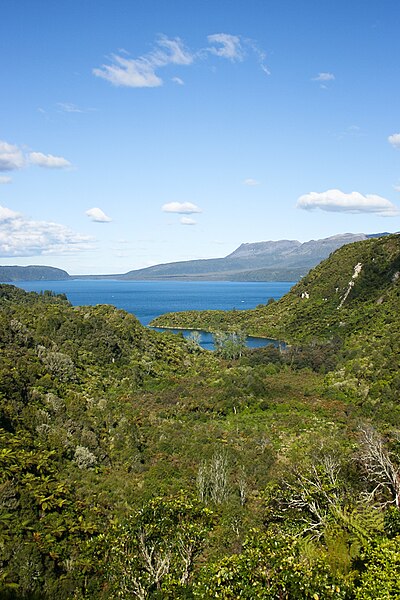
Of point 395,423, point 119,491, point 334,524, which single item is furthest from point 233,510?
point 395,423

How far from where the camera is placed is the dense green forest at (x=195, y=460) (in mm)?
17641

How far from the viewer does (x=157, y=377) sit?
265 feet

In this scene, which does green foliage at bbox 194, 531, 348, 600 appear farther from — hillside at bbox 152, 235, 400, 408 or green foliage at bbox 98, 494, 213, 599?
hillside at bbox 152, 235, 400, 408

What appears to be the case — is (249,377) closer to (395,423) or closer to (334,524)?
(395,423)

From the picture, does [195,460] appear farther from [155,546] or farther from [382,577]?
[382,577]

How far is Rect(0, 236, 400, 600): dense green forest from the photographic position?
695 inches

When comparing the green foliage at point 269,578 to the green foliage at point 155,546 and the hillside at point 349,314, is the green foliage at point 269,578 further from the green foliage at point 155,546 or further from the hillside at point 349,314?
the hillside at point 349,314

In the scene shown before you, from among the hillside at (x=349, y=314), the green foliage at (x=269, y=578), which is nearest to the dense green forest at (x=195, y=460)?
the green foliage at (x=269, y=578)

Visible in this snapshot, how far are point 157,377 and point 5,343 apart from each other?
2870 centimetres

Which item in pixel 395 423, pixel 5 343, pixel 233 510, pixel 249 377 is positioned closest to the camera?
pixel 233 510

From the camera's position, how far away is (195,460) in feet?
149

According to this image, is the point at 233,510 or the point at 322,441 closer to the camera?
the point at 233,510

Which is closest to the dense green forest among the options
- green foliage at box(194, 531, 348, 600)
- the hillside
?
green foliage at box(194, 531, 348, 600)

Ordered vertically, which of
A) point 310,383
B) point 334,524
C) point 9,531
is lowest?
point 310,383
